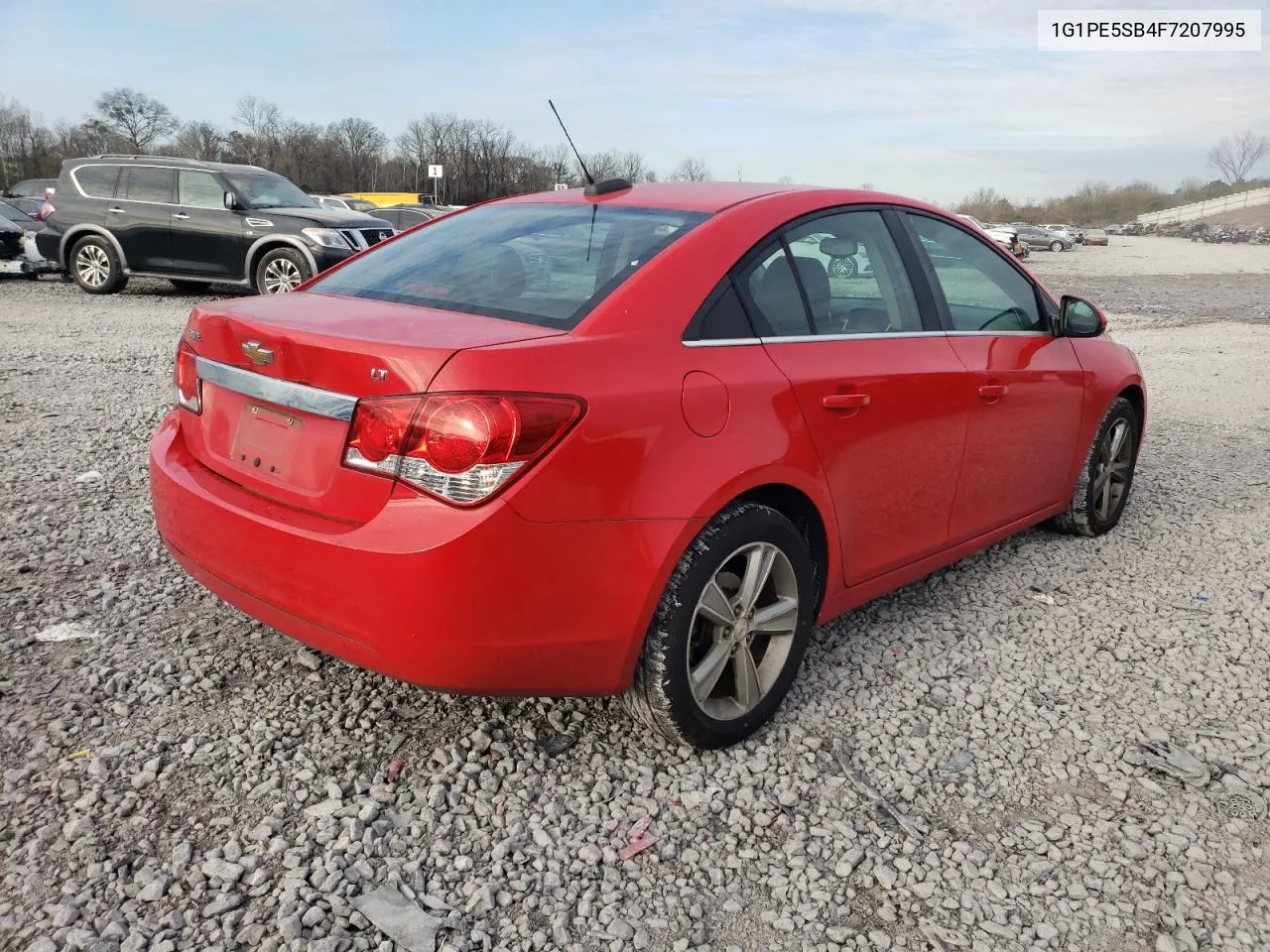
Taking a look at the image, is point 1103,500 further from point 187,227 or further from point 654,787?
point 187,227

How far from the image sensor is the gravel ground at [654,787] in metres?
2.18

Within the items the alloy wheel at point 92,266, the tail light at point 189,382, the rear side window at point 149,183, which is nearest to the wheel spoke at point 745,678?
the tail light at point 189,382

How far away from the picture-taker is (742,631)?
277 centimetres

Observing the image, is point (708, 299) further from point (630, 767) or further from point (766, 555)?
point (630, 767)

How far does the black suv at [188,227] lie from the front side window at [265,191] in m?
0.02

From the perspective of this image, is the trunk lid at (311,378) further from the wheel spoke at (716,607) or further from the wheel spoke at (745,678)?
the wheel spoke at (745,678)

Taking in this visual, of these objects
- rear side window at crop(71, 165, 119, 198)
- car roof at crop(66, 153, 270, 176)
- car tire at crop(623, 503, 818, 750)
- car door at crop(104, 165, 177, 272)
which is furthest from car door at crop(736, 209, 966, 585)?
rear side window at crop(71, 165, 119, 198)

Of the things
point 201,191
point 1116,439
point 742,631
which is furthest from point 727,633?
point 201,191

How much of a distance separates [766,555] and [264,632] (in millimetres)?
1785

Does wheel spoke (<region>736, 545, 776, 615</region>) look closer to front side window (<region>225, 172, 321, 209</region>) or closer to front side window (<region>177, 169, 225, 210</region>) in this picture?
front side window (<region>225, 172, 321, 209</region>)

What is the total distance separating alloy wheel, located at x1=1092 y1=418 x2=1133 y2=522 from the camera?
4.68m

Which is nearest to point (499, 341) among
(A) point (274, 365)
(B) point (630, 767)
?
(A) point (274, 365)

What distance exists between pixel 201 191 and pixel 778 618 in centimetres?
1273

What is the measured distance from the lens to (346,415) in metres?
2.33
